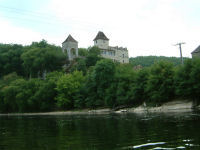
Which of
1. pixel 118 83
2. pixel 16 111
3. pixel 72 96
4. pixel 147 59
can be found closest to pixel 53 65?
pixel 16 111

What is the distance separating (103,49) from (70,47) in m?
19.3

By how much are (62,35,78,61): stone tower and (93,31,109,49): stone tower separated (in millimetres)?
16477

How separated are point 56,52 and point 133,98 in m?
48.9

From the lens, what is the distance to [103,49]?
113m

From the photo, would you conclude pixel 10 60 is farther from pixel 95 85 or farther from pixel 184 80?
pixel 184 80

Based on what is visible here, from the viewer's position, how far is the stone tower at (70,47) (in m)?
98.1

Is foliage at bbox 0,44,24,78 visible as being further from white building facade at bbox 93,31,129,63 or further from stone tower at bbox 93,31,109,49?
white building facade at bbox 93,31,129,63

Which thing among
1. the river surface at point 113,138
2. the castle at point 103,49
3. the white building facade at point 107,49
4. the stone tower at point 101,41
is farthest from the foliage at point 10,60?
the river surface at point 113,138

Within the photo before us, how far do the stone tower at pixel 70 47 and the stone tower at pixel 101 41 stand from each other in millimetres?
16477

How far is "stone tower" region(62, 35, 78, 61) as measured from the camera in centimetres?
9810

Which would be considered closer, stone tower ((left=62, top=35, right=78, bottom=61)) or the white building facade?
stone tower ((left=62, top=35, right=78, bottom=61))

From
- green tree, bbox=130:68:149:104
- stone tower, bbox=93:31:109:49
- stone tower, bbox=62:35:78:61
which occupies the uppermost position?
stone tower, bbox=93:31:109:49

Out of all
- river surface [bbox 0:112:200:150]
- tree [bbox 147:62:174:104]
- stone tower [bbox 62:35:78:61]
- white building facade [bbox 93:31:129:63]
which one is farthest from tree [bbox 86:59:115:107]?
white building facade [bbox 93:31:129:63]

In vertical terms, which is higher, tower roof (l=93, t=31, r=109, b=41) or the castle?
tower roof (l=93, t=31, r=109, b=41)
